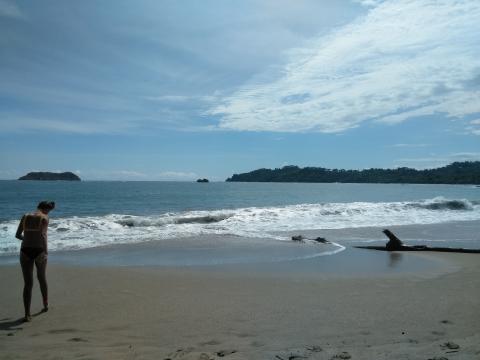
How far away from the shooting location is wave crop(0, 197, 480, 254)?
1682 cm

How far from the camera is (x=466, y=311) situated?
636 cm

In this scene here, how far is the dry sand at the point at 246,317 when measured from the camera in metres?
4.82

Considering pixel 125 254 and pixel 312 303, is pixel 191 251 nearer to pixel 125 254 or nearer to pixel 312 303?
pixel 125 254

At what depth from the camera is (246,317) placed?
621 cm

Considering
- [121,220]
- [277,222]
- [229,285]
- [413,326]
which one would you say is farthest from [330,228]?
[413,326]

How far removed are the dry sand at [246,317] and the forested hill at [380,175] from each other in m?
161

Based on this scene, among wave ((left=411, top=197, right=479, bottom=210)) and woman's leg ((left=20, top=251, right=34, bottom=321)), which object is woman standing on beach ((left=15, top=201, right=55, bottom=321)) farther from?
wave ((left=411, top=197, right=479, bottom=210))

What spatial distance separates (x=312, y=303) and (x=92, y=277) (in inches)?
205

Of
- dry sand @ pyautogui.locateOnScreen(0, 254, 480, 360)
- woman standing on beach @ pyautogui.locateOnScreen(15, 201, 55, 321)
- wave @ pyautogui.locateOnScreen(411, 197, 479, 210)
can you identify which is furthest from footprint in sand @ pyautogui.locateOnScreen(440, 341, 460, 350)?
wave @ pyautogui.locateOnScreen(411, 197, 479, 210)

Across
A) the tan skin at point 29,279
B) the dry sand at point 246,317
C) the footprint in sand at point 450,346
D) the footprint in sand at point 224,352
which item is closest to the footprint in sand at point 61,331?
the dry sand at point 246,317

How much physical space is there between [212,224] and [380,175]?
16895 centimetres

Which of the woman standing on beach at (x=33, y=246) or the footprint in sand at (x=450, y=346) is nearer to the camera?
the footprint in sand at (x=450, y=346)

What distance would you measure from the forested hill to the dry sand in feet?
528

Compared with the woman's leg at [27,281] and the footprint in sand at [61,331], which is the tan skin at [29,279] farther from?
the footprint in sand at [61,331]
